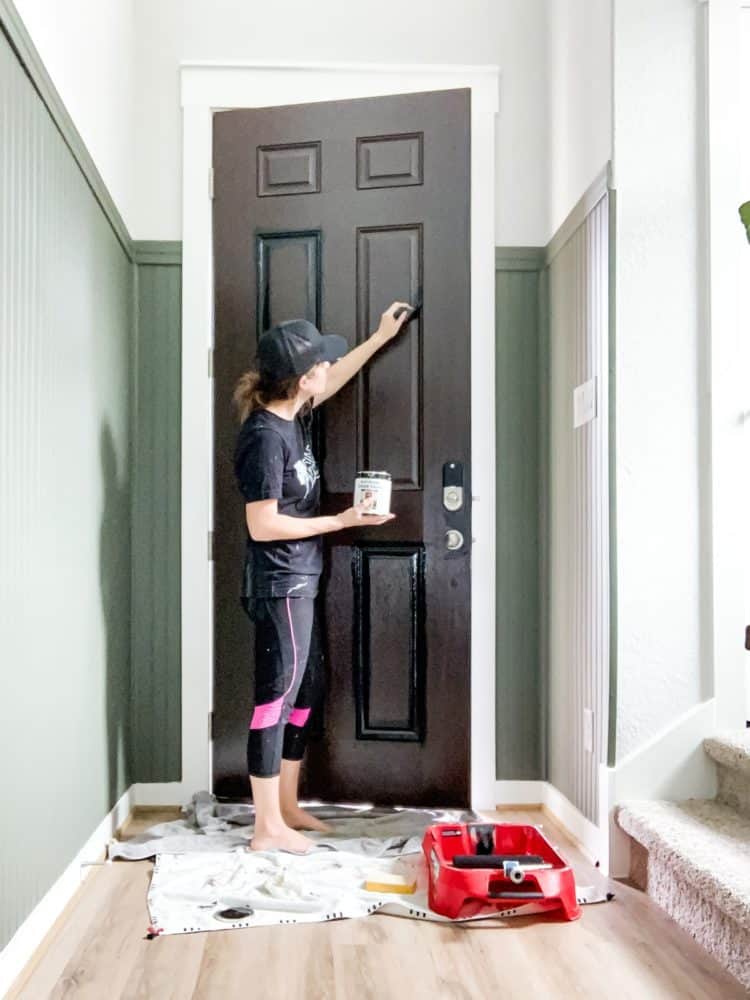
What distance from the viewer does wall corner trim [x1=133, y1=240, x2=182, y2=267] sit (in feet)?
10.3

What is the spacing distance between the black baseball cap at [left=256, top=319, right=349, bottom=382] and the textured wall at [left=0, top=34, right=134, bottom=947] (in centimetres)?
46

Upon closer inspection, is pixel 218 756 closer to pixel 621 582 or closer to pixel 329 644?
pixel 329 644

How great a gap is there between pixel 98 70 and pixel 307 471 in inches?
48.8

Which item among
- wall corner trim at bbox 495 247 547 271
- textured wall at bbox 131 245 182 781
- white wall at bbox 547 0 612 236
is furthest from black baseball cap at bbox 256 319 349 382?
white wall at bbox 547 0 612 236

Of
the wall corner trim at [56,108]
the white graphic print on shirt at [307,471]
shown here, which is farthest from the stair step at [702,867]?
the wall corner trim at [56,108]

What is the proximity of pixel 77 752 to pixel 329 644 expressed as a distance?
90 centimetres

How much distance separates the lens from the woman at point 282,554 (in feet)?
8.61

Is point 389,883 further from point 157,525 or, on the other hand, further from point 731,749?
point 157,525

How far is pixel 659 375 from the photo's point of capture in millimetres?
2494

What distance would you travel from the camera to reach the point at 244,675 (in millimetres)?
3102

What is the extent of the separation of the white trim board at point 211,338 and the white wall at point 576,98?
206 mm

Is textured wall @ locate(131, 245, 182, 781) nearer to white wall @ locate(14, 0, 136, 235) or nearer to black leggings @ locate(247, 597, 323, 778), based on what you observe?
white wall @ locate(14, 0, 136, 235)

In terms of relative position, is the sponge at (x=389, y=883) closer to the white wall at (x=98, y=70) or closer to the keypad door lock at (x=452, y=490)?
the keypad door lock at (x=452, y=490)

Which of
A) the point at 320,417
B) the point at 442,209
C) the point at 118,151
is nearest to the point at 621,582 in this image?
the point at 320,417
